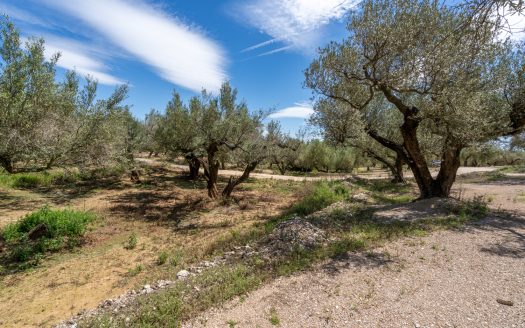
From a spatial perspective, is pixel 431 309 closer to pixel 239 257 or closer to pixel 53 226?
pixel 239 257

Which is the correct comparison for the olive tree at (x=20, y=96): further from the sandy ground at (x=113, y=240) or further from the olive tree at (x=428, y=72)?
the olive tree at (x=428, y=72)

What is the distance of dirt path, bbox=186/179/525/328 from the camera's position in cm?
480

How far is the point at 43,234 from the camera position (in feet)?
35.4

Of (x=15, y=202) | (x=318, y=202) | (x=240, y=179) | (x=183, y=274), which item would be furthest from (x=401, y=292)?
(x=15, y=202)

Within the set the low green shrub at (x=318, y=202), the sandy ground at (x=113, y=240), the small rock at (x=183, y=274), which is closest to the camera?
the sandy ground at (x=113, y=240)

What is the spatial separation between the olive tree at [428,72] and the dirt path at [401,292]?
6.15 m

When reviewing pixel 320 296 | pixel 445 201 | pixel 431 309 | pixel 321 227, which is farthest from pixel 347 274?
pixel 445 201

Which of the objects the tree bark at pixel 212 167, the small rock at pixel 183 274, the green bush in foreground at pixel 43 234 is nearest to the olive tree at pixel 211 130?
the tree bark at pixel 212 167

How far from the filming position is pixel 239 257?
7.91m

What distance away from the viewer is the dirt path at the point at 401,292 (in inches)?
189

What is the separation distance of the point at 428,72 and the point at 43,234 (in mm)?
15833

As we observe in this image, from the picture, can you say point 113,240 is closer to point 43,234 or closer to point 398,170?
point 43,234

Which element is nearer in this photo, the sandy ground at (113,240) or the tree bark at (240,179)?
the sandy ground at (113,240)

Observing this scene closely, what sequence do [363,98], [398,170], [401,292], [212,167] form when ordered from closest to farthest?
[401,292]
[363,98]
[212,167]
[398,170]
